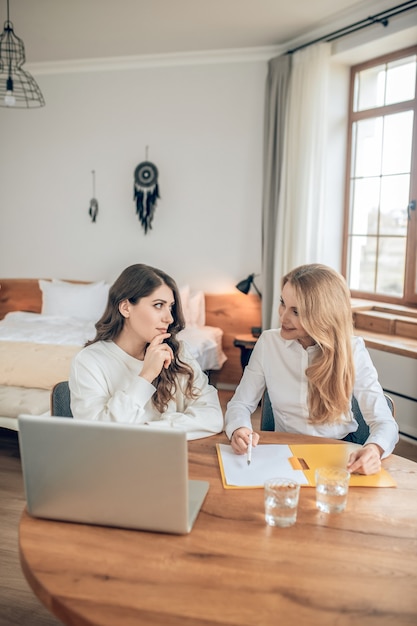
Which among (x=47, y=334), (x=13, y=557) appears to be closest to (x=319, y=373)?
(x=13, y=557)

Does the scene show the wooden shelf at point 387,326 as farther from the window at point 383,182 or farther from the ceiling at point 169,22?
the ceiling at point 169,22

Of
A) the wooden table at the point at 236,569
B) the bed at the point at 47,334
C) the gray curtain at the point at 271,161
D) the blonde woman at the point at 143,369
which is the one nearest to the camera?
the wooden table at the point at 236,569

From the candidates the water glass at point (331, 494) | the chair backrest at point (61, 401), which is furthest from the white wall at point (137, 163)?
the water glass at point (331, 494)

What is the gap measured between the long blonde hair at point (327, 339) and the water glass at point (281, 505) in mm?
570

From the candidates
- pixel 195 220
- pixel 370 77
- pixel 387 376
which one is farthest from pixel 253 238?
pixel 387 376

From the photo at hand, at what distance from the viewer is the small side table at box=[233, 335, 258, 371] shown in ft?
14.5

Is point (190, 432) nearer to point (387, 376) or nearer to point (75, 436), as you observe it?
point (75, 436)

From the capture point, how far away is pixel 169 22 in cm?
409

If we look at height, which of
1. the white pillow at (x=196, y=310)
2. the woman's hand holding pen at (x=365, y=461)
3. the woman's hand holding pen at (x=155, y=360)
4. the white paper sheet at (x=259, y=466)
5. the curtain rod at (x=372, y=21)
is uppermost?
the curtain rod at (x=372, y=21)

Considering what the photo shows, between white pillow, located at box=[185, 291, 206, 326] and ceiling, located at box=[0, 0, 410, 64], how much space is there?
2.03 metres

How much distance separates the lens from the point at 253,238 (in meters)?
4.87

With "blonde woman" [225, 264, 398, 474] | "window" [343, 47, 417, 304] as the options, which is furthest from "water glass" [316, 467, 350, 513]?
"window" [343, 47, 417, 304]

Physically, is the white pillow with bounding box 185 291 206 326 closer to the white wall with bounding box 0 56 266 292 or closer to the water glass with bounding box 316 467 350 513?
the white wall with bounding box 0 56 266 292

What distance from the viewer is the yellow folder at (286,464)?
135cm
